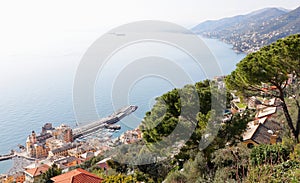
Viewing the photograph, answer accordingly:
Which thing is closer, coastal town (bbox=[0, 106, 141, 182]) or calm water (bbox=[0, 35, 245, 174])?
calm water (bbox=[0, 35, 245, 174])

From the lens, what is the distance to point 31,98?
2656 centimetres

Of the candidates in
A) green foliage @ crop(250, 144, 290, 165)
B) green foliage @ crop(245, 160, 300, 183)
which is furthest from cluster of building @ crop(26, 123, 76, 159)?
green foliage @ crop(245, 160, 300, 183)

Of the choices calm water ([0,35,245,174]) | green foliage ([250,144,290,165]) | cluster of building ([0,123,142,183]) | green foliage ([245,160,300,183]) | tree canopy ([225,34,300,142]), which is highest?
tree canopy ([225,34,300,142])

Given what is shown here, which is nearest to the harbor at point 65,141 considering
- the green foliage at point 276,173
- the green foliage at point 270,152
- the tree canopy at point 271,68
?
the tree canopy at point 271,68

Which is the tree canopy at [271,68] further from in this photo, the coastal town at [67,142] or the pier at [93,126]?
the pier at [93,126]

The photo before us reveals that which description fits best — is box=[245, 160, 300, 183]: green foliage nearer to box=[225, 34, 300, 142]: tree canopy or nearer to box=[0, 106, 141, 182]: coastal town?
box=[225, 34, 300, 142]: tree canopy

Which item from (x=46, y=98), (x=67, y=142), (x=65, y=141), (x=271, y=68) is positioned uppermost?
(x=271, y=68)

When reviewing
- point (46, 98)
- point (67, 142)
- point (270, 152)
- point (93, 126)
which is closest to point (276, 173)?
point (270, 152)

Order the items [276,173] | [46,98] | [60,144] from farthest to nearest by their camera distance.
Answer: [46,98] < [60,144] < [276,173]

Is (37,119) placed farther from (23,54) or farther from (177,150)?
(23,54)

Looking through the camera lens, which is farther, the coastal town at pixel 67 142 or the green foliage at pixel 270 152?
the coastal town at pixel 67 142

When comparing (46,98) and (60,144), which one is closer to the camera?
(60,144)

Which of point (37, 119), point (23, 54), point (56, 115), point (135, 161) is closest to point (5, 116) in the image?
point (37, 119)

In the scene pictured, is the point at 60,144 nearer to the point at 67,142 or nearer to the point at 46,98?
the point at 67,142
